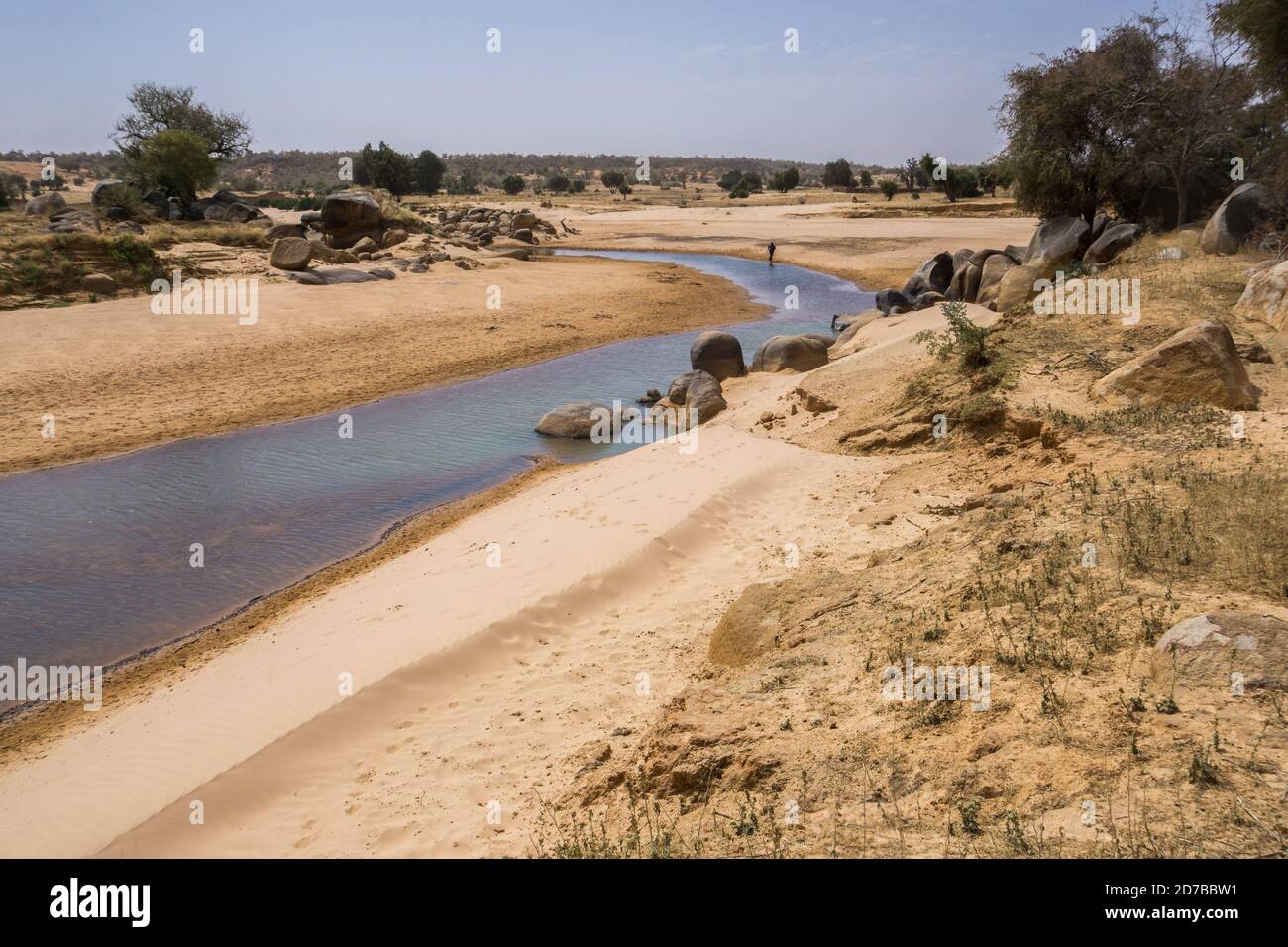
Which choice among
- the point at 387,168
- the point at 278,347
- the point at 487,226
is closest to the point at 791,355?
the point at 278,347

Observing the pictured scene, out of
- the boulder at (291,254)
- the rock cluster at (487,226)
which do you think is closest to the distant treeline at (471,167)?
the rock cluster at (487,226)

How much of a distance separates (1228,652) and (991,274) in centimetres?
1907

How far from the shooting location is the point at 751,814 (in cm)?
473

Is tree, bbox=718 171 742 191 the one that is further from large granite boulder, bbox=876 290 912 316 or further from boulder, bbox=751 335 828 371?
boulder, bbox=751 335 828 371

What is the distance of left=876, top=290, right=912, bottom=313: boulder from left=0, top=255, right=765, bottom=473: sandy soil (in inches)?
235

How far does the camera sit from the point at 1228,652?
4.88 m

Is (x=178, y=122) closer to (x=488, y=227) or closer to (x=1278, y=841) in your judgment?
(x=488, y=227)

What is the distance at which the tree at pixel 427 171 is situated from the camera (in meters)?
71.1

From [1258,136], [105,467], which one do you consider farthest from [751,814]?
[1258,136]

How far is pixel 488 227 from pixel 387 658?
4174cm

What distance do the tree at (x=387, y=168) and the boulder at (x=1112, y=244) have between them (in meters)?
50.7

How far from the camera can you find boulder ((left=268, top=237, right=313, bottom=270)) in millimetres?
29203

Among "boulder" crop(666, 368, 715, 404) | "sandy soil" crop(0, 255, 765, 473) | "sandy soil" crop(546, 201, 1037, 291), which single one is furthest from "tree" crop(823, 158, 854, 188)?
"boulder" crop(666, 368, 715, 404)

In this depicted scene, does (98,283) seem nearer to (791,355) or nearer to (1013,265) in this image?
(791,355)
